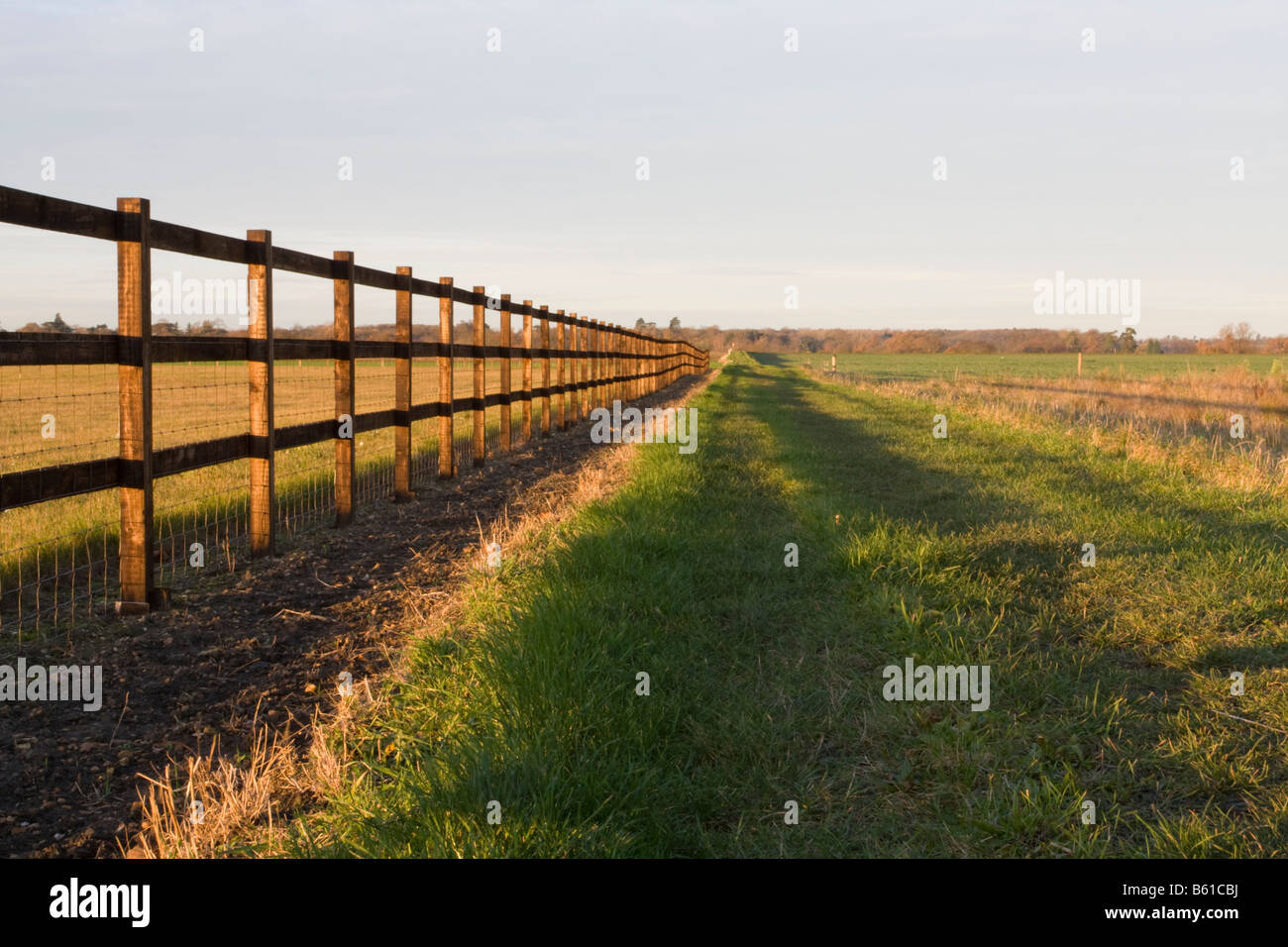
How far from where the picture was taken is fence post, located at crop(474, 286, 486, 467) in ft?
39.9

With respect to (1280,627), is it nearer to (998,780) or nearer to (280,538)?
(998,780)

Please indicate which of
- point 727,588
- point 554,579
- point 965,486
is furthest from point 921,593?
point 965,486

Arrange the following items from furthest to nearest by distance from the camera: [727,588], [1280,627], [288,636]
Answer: [727,588], [288,636], [1280,627]

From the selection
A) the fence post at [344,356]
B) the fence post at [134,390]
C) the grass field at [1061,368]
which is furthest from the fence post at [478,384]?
the grass field at [1061,368]

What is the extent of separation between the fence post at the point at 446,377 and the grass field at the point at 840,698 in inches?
140

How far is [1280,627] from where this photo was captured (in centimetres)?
493

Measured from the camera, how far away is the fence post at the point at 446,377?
10.8 meters

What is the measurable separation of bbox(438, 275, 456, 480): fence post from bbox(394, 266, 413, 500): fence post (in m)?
1.07

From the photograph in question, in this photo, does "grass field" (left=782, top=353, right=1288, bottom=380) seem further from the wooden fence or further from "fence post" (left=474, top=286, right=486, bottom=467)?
the wooden fence

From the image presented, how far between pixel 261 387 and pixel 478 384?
5.44m

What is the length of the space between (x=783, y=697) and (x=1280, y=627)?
Result: 106 inches

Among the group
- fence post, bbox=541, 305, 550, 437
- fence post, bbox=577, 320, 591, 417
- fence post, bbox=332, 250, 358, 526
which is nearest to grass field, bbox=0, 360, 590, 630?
fence post, bbox=332, 250, 358, 526

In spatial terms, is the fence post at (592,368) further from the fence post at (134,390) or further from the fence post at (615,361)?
the fence post at (134,390)

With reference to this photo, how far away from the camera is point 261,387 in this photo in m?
6.95
